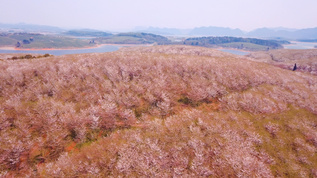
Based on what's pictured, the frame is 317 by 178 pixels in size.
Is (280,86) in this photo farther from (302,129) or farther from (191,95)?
(191,95)

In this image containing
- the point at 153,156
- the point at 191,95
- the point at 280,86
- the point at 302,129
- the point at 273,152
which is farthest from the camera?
the point at 280,86

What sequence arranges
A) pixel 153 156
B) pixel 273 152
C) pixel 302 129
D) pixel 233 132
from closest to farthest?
pixel 153 156, pixel 273 152, pixel 233 132, pixel 302 129

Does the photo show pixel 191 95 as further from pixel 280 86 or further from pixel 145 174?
pixel 280 86

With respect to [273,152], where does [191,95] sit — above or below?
above

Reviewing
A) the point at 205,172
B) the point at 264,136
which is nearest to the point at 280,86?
the point at 264,136

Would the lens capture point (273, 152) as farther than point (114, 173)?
Yes

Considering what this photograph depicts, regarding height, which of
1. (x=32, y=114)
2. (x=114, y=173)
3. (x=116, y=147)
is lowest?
(x=114, y=173)

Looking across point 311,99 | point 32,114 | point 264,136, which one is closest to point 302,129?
point 264,136
